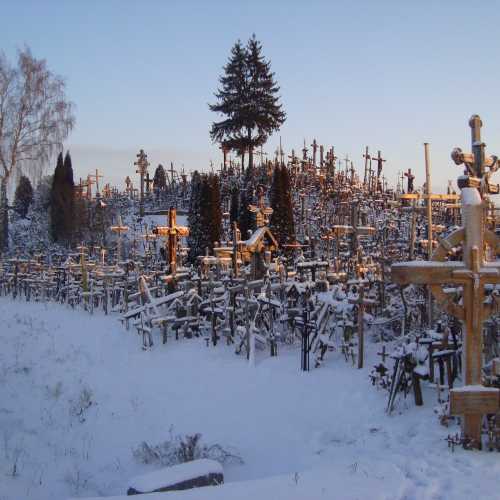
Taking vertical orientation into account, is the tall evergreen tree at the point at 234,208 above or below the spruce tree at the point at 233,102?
below

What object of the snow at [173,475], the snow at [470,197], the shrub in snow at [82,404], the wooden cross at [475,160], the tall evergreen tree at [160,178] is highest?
the tall evergreen tree at [160,178]

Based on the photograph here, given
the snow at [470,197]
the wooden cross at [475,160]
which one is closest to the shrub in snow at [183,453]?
the snow at [470,197]

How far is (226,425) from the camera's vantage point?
7605 millimetres

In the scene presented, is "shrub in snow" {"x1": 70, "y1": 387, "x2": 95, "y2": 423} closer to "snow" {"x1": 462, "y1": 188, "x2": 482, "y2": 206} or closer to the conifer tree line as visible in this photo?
"snow" {"x1": 462, "y1": 188, "x2": 482, "y2": 206}

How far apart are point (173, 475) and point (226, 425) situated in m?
2.36

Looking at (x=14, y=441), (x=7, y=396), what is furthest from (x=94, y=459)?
(x=7, y=396)

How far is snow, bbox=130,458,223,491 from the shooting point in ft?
16.7

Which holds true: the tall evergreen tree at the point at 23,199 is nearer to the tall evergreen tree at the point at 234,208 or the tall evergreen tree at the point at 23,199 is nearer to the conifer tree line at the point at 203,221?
the tall evergreen tree at the point at 234,208

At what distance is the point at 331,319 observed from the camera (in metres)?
10.5

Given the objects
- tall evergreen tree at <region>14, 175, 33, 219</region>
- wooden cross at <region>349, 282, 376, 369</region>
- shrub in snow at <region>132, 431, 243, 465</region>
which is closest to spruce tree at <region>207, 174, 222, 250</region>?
wooden cross at <region>349, 282, 376, 369</region>

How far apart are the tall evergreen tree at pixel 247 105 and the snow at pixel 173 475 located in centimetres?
3159

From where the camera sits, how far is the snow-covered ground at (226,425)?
479cm

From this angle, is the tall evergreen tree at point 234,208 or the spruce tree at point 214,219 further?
the tall evergreen tree at point 234,208

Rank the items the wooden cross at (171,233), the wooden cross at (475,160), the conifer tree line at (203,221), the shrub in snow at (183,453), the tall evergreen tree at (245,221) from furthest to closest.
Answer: the tall evergreen tree at (245,221)
the conifer tree line at (203,221)
the wooden cross at (171,233)
the shrub in snow at (183,453)
the wooden cross at (475,160)
